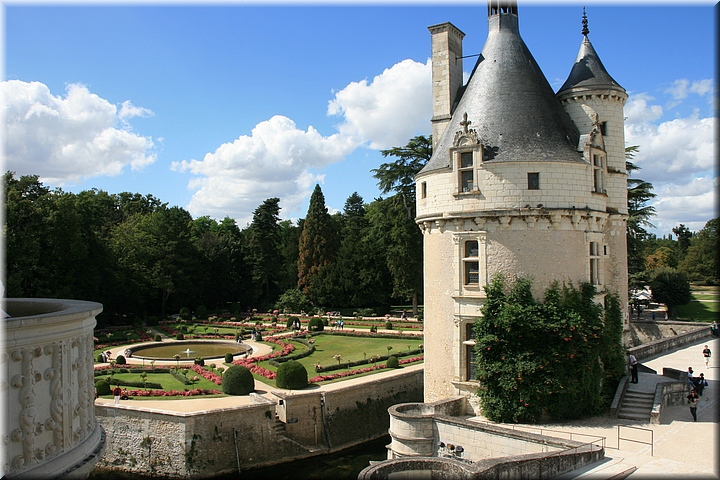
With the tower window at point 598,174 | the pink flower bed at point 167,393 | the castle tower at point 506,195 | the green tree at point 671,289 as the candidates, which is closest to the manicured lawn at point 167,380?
the pink flower bed at point 167,393

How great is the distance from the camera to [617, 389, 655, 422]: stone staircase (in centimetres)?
1680

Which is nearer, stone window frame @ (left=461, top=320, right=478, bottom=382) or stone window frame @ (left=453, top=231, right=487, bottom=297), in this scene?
stone window frame @ (left=453, top=231, right=487, bottom=297)

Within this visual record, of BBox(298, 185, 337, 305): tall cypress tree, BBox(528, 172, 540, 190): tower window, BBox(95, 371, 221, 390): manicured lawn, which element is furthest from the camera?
BBox(298, 185, 337, 305): tall cypress tree

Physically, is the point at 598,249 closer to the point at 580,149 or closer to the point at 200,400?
the point at 580,149

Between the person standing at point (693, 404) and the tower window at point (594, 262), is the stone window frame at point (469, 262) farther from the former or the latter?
the person standing at point (693, 404)

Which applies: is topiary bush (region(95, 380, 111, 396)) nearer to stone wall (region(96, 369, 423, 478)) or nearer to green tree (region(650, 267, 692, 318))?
stone wall (region(96, 369, 423, 478))

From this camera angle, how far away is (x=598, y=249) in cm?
1844

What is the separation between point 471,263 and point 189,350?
21.7 m

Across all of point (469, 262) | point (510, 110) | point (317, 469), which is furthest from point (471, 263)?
point (317, 469)

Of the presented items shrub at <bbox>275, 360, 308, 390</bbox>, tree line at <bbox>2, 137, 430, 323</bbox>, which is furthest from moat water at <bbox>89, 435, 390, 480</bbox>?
tree line at <bbox>2, 137, 430, 323</bbox>

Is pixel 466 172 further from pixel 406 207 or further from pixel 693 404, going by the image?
pixel 406 207

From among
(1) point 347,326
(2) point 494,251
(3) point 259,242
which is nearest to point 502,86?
(2) point 494,251

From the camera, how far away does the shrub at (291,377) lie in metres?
22.8

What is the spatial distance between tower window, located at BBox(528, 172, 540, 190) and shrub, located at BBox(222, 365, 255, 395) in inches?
525
